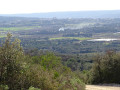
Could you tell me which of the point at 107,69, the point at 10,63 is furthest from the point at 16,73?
the point at 107,69

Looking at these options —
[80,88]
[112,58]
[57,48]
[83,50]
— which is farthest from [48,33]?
[80,88]

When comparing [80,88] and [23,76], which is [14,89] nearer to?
[23,76]

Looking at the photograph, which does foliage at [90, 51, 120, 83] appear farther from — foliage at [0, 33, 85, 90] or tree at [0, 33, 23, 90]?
tree at [0, 33, 23, 90]

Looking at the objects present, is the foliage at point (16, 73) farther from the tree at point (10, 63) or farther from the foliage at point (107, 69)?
the foliage at point (107, 69)

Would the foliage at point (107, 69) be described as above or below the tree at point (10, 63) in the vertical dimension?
below

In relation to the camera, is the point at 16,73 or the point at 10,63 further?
the point at 16,73

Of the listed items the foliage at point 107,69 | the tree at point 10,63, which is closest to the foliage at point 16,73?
the tree at point 10,63

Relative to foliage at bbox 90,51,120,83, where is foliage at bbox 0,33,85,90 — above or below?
above

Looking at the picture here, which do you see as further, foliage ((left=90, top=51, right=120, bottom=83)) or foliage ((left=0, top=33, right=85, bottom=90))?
foliage ((left=90, top=51, right=120, bottom=83))

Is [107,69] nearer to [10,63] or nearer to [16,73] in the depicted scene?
[16,73]

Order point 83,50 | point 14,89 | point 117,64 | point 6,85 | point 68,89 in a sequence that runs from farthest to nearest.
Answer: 1. point 83,50
2. point 117,64
3. point 68,89
4. point 14,89
5. point 6,85

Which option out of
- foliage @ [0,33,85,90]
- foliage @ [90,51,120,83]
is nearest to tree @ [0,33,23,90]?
foliage @ [0,33,85,90]
